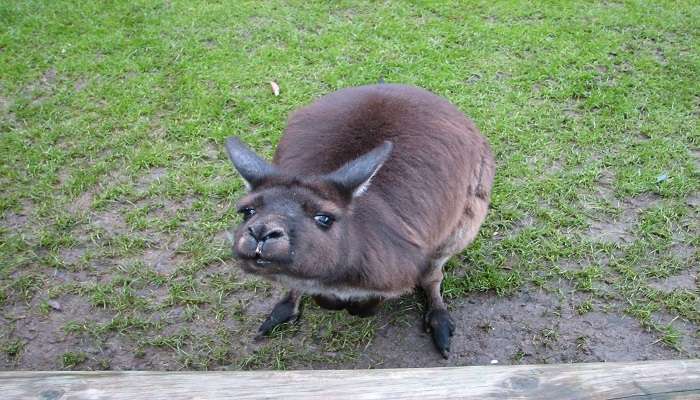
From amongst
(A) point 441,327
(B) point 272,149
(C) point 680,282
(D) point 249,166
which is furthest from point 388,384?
(B) point 272,149

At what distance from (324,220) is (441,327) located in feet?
4.27

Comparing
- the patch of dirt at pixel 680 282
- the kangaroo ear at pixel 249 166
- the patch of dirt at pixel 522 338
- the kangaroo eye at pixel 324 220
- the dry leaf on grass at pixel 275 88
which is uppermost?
the kangaroo ear at pixel 249 166

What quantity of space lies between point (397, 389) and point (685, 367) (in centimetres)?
106

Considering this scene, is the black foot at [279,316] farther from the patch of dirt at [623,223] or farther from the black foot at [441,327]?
the patch of dirt at [623,223]

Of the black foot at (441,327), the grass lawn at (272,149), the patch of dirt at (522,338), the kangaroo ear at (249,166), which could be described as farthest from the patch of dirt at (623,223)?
the kangaroo ear at (249,166)

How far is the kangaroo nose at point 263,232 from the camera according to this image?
2.54 metres

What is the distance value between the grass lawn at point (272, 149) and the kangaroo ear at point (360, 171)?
1.30 metres

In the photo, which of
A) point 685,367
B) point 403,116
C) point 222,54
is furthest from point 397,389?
point 222,54

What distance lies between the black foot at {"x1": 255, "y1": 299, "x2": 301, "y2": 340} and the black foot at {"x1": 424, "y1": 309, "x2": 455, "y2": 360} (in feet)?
2.65

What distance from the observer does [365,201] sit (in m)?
3.11

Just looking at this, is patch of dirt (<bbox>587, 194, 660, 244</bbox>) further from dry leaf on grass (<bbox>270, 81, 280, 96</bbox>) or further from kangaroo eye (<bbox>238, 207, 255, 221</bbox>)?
dry leaf on grass (<bbox>270, 81, 280, 96</bbox>)

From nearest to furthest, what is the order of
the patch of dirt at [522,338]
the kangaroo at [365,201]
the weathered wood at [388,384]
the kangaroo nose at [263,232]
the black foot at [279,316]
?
1. the weathered wood at [388,384]
2. the kangaroo nose at [263,232]
3. the kangaroo at [365,201]
4. the patch of dirt at [522,338]
5. the black foot at [279,316]

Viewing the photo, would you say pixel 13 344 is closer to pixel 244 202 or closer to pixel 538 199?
pixel 244 202

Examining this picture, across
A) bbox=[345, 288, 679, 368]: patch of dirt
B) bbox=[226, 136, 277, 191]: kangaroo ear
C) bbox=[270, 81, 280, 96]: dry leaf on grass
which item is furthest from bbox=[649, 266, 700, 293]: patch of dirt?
bbox=[270, 81, 280, 96]: dry leaf on grass
